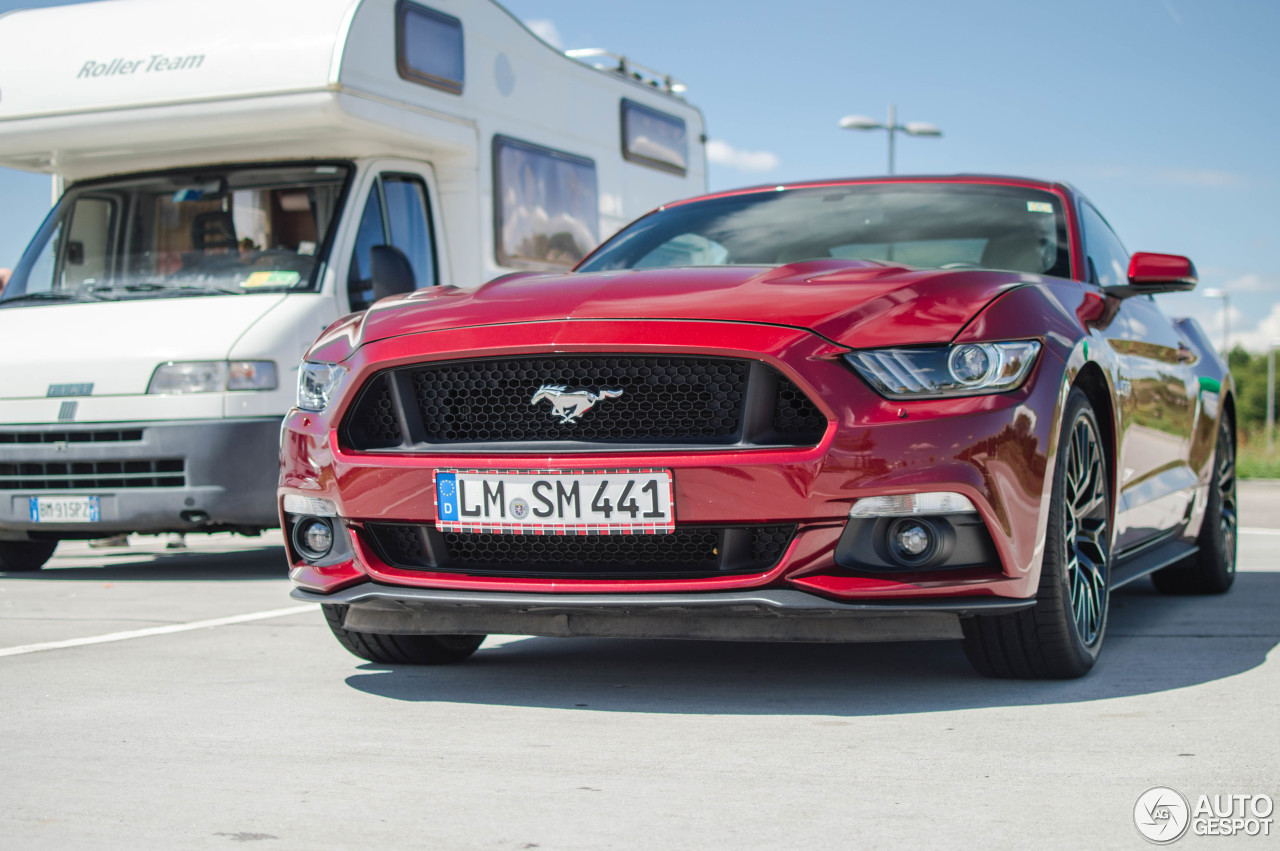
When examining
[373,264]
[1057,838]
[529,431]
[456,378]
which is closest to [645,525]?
[529,431]

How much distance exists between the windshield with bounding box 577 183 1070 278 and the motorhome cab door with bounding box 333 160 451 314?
1.78 meters

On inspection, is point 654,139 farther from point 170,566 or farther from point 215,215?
point 170,566

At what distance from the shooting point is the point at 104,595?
7.15m

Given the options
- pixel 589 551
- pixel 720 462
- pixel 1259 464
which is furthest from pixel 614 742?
pixel 1259 464

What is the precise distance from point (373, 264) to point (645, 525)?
12.3ft

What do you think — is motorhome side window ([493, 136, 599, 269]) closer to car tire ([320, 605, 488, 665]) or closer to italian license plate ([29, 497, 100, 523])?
italian license plate ([29, 497, 100, 523])

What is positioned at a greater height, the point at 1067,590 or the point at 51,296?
the point at 51,296

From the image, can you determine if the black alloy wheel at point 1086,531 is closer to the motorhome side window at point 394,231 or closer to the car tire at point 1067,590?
the car tire at point 1067,590

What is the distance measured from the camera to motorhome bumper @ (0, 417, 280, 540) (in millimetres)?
7531

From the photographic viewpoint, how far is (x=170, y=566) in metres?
8.95

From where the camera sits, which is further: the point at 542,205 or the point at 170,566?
the point at 542,205

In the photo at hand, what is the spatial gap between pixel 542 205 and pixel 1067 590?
604 cm

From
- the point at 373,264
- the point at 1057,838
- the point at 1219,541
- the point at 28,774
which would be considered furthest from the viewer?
the point at 373,264

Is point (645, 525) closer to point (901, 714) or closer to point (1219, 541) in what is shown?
point (901, 714)
